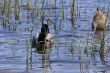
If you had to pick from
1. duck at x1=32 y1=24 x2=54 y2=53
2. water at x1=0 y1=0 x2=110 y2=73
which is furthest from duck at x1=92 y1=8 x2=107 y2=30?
duck at x1=32 y1=24 x2=54 y2=53

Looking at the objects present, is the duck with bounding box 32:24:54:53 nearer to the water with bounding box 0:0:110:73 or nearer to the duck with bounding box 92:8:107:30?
the water with bounding box 0:0:110:73

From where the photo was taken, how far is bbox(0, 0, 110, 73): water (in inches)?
368

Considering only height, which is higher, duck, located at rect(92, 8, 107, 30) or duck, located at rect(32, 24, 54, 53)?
duck, located at rect(92, 8, 107, 30)

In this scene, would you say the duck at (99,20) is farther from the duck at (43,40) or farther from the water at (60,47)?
the duck at (43,40)

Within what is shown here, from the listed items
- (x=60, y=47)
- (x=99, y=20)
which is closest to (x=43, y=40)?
(x=60, y=47)

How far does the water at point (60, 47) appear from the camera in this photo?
9.36 m

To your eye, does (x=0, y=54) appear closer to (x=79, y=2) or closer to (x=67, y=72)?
(x=67, y=72)

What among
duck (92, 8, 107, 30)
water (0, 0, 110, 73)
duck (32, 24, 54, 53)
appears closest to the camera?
water (0, 0, 110, 73)

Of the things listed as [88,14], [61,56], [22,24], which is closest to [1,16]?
[22,24]

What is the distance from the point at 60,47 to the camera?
37.4 ft

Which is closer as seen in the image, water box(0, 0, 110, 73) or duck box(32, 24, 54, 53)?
water box(0, 0, 110, 73)

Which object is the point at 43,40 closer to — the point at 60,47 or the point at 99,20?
the point at 60,47

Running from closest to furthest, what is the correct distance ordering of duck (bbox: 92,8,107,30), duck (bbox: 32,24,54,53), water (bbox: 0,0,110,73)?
water (bbox: 0,0,110,73)
duck (bbox: 32,24,54,53)
duck (bbox: 92,8,107,30)

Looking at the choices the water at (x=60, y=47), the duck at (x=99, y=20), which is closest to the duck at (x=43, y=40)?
the water at (x=60, y=47)
